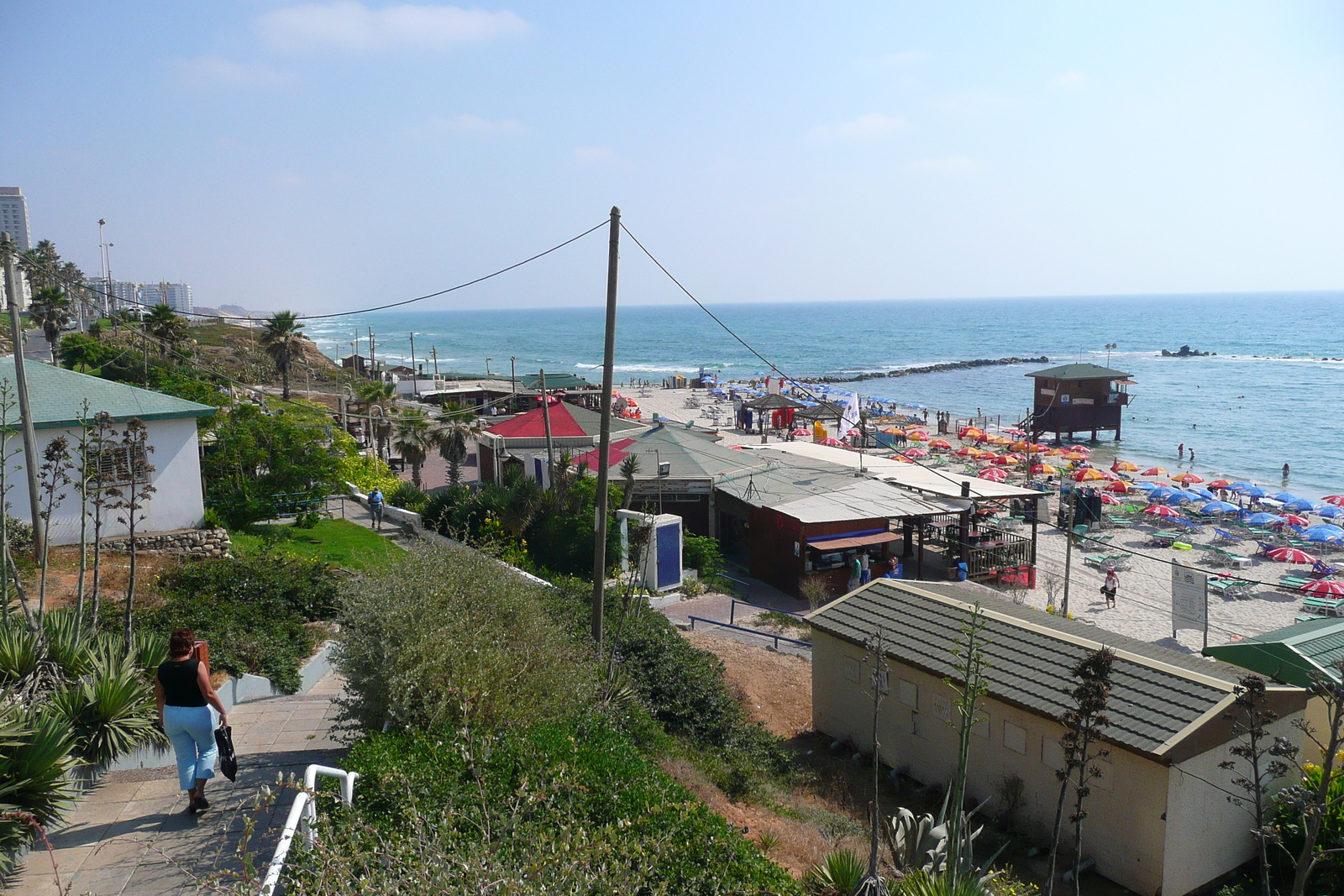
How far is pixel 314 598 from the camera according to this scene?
12.9m

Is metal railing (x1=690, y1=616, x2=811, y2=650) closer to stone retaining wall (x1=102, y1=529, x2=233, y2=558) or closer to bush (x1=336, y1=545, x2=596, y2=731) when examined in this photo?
bush (x1=336, y1=545, x2=596, y2=731)

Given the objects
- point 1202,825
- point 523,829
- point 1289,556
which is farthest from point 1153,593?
point 523,829

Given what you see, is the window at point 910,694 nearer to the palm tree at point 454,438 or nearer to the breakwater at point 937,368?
the palm tree at point 454,438

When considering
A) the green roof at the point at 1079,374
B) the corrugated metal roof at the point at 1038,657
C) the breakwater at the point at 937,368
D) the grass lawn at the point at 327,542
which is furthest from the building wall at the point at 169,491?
the breakwater at the point at 937,368

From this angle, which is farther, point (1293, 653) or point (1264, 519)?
point (1264, 519)

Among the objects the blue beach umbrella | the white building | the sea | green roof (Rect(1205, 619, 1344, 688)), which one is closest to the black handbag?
the white building

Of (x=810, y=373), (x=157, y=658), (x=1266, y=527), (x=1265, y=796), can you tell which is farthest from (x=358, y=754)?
(x=810, y=373)

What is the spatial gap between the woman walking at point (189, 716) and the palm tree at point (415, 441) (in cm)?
2418

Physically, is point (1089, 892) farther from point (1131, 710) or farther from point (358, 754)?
point (358, 754)

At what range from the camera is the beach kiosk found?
181 feet

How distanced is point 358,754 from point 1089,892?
744 cm

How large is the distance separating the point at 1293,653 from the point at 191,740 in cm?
1159

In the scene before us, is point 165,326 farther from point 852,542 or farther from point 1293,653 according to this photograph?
point 1293,653

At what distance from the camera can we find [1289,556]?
27734 millimetres
